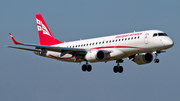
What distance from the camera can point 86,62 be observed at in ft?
181

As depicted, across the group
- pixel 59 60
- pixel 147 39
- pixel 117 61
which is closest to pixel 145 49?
pixel 147 39

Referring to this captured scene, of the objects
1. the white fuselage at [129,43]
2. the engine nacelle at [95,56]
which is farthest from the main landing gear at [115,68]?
the engine nacelle at [95,56]

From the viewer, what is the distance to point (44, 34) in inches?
2549

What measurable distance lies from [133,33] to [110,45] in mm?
3711

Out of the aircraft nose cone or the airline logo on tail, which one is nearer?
the aircraft nose cone

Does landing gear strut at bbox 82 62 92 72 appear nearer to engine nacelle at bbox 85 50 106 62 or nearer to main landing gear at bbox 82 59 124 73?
main landing gear at bbox 82 59 124 73

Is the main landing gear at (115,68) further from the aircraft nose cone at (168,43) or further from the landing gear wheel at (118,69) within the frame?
the aircraft nose cone at (168,43)

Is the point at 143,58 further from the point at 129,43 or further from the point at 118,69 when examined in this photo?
the point at 129,43

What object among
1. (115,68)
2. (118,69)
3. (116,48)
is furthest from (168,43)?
(115,68)

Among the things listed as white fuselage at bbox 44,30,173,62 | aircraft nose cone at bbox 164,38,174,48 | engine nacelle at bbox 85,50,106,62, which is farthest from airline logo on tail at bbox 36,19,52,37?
aircraft nose cone at bbox 164,38,174,48

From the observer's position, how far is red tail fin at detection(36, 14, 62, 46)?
2507 inches

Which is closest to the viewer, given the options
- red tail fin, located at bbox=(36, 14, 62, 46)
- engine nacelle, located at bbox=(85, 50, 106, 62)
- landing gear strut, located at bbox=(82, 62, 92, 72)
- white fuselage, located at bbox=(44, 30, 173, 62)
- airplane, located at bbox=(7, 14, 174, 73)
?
white fuselage, located at bbox=(44, 30, 173, 62)

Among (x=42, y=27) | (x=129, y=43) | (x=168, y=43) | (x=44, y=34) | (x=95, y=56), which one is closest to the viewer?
(x=168, y=43)

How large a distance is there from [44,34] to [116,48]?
58.4ft
